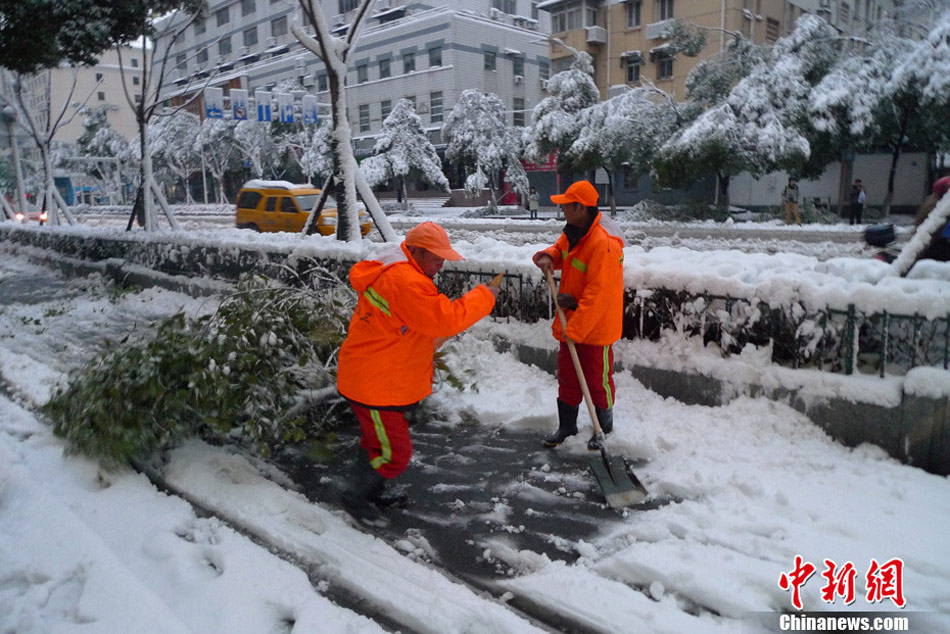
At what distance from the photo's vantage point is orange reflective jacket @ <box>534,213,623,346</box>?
13.6ft

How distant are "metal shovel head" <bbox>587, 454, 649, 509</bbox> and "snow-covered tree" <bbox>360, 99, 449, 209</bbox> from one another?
2794 centimetres

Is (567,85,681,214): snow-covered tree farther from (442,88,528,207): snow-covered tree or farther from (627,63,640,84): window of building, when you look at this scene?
(627,63,640,84): window of building

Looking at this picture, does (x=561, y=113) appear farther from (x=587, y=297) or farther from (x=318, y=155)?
(x=587, y=297)

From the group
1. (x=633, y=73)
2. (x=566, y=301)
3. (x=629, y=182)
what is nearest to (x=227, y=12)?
(x=633, y=73)

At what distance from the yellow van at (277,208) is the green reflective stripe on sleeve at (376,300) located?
50.9 ft

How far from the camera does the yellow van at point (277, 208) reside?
757 inches

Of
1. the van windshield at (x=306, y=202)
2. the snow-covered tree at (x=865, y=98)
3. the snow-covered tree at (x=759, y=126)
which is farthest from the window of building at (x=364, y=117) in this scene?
the snow-covered tree at (x=865, y=98)

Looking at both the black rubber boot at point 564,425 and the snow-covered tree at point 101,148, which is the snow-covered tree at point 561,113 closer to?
the black rubber boot at point 564,425

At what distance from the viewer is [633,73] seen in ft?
110

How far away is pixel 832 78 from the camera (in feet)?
64.1

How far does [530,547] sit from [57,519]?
8.54ft

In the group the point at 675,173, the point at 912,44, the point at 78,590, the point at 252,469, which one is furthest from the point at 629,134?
the point at 78,590

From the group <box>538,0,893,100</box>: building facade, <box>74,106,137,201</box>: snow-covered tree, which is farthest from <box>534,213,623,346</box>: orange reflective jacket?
<box>74,106,137,201</box>: snow-covered tree

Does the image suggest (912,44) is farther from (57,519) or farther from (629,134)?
(57,519)
